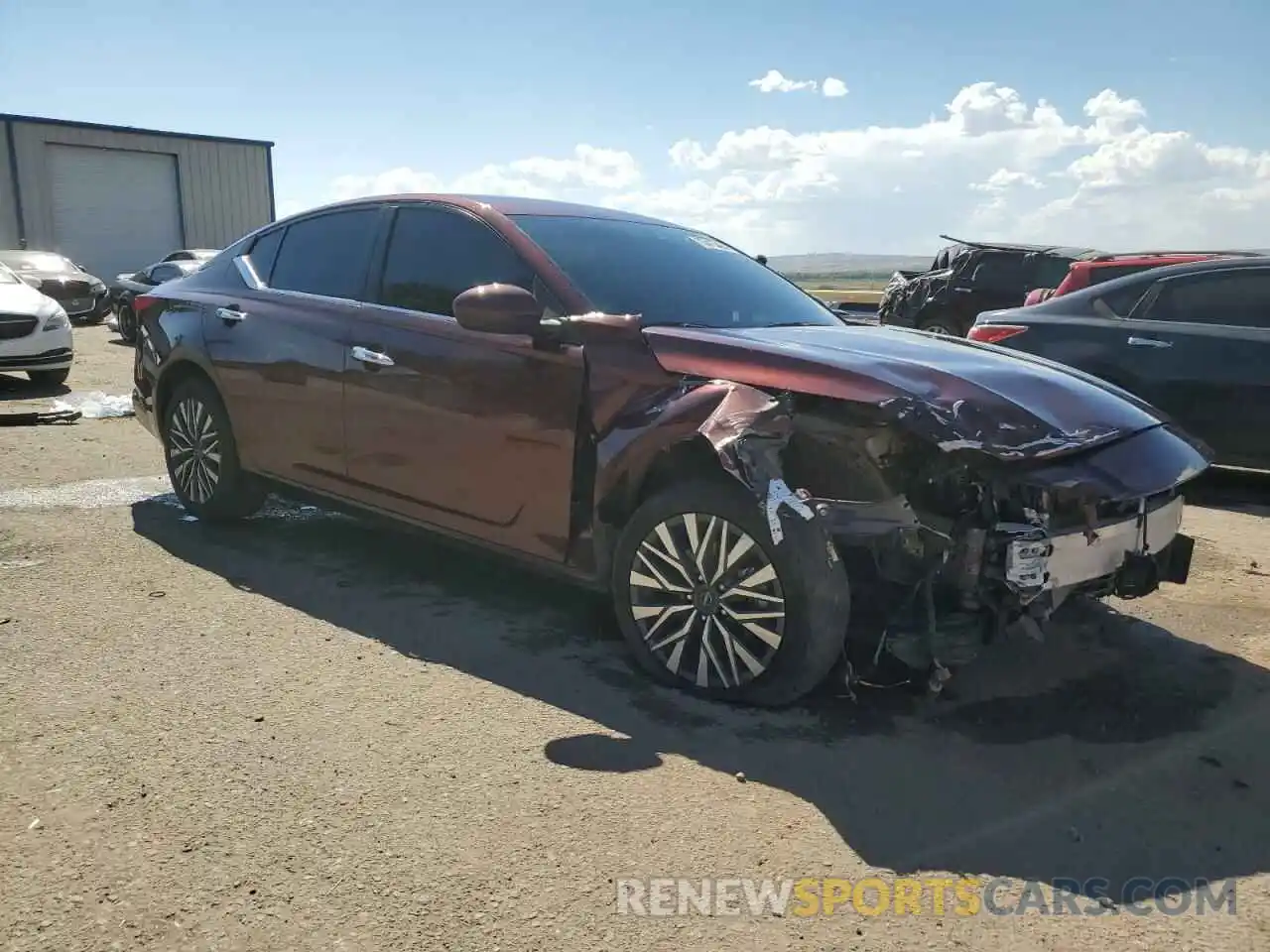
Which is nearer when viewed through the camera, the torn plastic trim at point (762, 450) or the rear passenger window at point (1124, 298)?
the torn plastic trim at point (762, 450)

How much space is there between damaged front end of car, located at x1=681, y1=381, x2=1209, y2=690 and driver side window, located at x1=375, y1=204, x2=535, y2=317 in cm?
126

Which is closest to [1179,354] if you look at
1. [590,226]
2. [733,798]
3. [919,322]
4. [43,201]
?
[590,226]

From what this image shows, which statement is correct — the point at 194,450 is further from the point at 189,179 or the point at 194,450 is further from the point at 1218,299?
the point at 189,179

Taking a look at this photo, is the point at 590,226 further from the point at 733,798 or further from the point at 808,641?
the point at 733,798

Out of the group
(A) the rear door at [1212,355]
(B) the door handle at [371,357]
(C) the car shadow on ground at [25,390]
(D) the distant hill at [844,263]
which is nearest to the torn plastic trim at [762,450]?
(B) the door handle at [371,357]

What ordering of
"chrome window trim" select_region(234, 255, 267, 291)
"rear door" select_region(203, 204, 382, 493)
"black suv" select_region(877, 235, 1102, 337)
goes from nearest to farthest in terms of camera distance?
"rear door" select_region(203, 204, 382, 493) → "chrome window trim" select_region(234, 255, 267, 291) → "black suv" select_region(877, 235, 1102, 337)

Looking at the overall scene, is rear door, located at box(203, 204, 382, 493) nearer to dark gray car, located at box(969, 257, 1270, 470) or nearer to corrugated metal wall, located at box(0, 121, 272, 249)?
dark gray car, located at box(969, 257, 1270, 470)

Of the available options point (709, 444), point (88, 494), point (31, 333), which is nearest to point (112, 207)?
point (31, 333)

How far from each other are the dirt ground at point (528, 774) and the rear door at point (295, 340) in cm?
68

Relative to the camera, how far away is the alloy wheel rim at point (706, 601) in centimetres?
326

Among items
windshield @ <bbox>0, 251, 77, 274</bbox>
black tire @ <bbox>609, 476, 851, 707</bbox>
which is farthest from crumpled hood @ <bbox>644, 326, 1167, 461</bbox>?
windshield @ <bbox>0, 251, 77, 274</bbox>

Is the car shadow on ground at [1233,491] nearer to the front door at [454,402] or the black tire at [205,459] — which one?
the front door at [454,402]

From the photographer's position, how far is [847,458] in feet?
10.8

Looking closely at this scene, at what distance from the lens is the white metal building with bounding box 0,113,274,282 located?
28031mm
